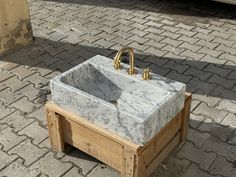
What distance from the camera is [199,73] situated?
215 inches

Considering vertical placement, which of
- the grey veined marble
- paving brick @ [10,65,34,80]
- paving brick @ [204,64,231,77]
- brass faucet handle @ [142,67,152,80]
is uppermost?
brass faucet handle @ [142,67,152,80]

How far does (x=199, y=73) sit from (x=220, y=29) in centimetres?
184

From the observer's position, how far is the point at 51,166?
12.5ft

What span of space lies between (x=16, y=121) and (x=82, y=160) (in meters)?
1.16

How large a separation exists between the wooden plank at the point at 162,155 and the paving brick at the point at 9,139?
1.59m

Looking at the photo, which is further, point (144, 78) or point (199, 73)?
point (199, 73)

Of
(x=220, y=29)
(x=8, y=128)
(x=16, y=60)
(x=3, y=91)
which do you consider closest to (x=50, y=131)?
(x=8, y=128)

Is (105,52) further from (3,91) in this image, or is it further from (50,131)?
(50,131)

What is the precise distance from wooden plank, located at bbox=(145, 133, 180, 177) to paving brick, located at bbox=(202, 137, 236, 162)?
36 centimetres

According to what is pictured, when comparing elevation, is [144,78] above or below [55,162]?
above

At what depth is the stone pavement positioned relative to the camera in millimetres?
3859

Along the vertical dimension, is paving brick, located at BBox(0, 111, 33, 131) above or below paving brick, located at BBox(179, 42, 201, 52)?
below

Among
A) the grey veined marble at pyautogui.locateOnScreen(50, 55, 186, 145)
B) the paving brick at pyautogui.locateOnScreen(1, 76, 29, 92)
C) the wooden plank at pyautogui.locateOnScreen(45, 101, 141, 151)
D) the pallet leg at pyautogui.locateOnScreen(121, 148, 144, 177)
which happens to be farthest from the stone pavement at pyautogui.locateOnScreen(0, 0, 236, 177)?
the grey veined marble at pyautogui.locateOnScreen(50, 55, 186, 145)

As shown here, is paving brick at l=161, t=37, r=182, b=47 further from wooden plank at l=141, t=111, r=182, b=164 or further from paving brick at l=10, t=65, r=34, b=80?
wooden plank at l=141, t=111, r=182, b=164
